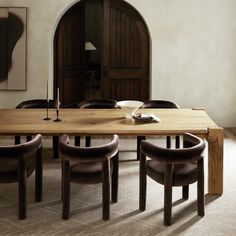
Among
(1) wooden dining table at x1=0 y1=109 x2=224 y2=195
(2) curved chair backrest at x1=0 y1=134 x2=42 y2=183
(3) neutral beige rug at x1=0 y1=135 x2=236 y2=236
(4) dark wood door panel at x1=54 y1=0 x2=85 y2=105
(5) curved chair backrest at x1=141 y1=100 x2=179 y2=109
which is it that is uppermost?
(4) dark wood door panel at x1=54 y1=0 x2=85 y2=105

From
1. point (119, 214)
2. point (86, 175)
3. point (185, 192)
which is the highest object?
point (86, 175)

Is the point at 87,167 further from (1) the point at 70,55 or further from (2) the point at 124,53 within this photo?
(1) the point at 70,55

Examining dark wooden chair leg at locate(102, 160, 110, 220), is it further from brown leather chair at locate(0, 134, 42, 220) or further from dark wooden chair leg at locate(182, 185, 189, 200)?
dark wooden chair leg at locate(182, 185, 189, 200)

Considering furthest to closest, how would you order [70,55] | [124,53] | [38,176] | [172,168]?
1. [70,55]
2. [124,53]
3. [38,176]
4. [172,168]

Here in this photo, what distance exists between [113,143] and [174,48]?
4347 millimetres

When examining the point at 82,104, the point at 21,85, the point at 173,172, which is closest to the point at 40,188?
the point at 173,172

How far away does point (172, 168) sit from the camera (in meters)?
4.40

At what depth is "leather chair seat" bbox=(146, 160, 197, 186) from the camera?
4484 mm

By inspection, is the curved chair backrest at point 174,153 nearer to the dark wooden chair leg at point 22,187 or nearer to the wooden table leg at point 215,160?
the wooden table leg at point 215,160

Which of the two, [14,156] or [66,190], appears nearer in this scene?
[14,156]

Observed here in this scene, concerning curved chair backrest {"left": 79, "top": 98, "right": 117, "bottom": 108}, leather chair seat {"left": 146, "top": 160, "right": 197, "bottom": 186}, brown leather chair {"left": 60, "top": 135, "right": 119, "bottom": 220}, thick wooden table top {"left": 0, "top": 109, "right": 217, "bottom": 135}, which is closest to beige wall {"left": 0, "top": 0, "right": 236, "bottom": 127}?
curved chair backrest {"left": 79, "top": 98, "right": 117, "bottom": 108}

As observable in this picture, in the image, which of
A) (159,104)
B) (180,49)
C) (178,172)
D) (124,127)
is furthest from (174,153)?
(180,49)

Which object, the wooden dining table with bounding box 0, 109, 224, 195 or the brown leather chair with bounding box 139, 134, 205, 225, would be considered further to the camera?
the wooden dining table with bounding box 0, 109, 224, 195

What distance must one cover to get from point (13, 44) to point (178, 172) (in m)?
4.85
